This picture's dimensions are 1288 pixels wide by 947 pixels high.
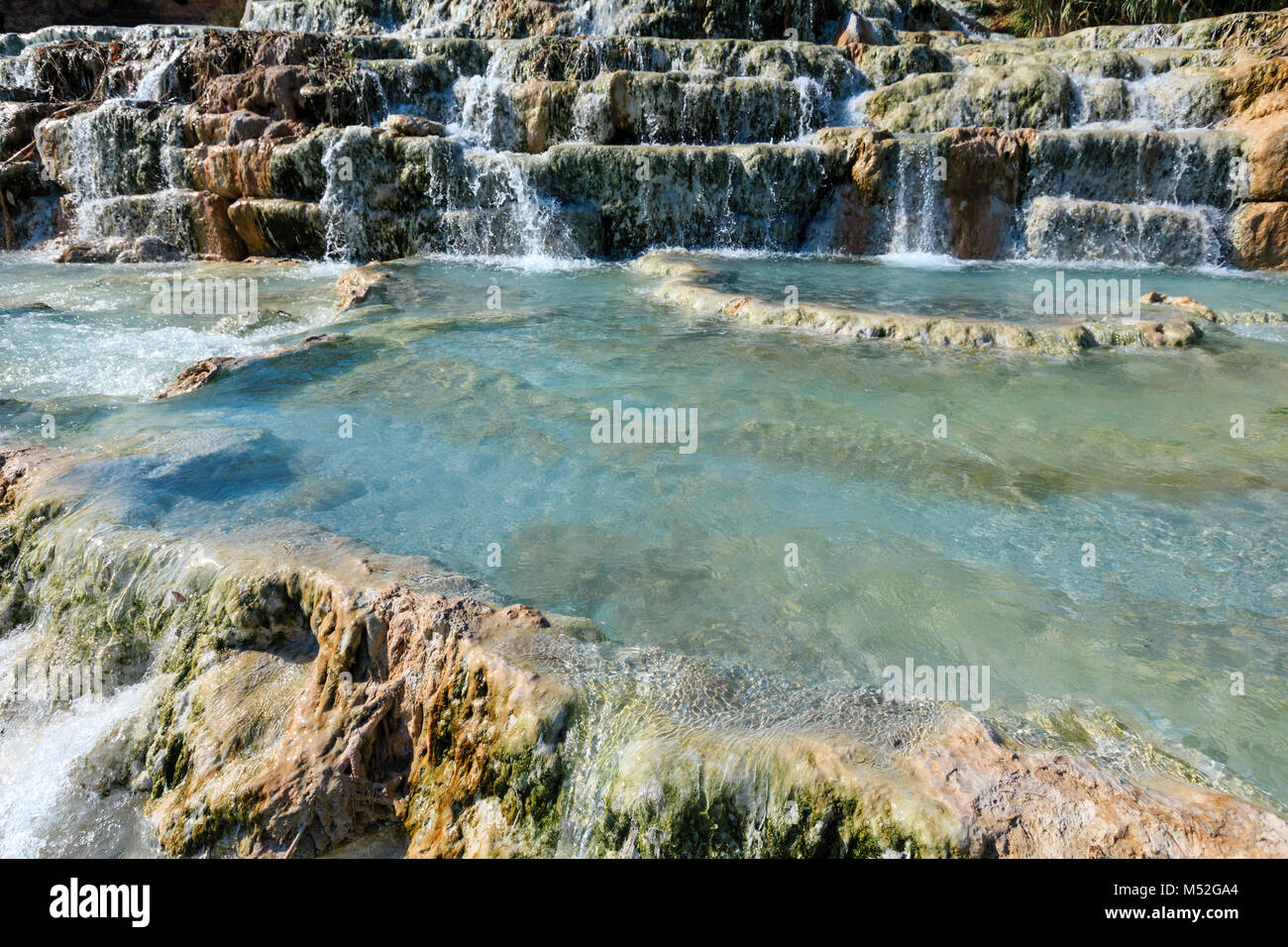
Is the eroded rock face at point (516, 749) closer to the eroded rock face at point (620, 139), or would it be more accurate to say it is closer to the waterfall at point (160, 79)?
the eroded rock face at point (620, 139)

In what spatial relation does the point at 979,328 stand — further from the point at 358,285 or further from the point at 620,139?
the point at 620,139

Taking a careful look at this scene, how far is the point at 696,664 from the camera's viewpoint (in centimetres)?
→ 274

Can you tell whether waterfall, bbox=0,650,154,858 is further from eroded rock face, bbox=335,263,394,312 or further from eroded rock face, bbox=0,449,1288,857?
eroded rock face, bbox=335,263,394,312

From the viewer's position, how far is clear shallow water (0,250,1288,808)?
118 inches

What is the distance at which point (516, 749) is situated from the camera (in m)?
2.45

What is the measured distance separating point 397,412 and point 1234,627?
4747mm

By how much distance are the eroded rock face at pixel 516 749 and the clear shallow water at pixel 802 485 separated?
0.39 m

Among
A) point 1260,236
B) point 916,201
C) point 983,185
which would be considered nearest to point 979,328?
point 916,201

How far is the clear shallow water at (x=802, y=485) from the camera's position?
299cm

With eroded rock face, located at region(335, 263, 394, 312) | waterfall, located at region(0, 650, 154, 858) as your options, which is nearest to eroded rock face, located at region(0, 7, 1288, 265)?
eroded rock face, located at region(335, 263, 394, 312)

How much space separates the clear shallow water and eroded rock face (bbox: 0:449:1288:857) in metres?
0.39

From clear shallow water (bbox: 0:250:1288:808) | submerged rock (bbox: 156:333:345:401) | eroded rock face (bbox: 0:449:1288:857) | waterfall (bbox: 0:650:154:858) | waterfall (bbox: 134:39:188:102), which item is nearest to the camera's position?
eroded rock face (bbox: 0:449:1288:857)

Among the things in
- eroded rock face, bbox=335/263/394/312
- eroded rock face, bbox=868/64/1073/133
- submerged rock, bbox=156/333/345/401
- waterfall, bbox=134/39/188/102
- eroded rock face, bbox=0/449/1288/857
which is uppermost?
waterfall, bbox=134/39/188/102

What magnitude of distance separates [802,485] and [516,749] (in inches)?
96.9
